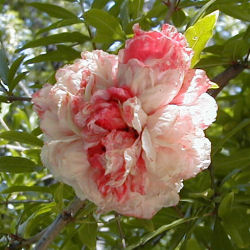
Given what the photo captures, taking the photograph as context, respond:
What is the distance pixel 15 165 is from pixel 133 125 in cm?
65

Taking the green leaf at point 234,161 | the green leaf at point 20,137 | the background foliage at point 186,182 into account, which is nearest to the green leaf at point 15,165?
the background foliage at point 186,182

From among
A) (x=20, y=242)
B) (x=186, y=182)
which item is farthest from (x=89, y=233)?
(x=186, y=182)

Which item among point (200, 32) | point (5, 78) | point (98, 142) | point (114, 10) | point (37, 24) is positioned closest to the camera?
point (98, 142)

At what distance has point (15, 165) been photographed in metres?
1.39

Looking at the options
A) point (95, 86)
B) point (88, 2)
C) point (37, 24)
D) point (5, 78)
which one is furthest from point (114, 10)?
point (37, 24)

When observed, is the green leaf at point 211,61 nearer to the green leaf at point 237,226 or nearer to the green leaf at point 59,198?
the green leaf at point 237,226

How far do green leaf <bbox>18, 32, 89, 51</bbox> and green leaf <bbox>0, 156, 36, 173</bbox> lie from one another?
33 centimetres

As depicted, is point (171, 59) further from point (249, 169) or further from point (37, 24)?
point (37, 24)

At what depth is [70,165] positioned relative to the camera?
2.91 feet

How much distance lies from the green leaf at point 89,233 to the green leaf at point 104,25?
0.47 meters

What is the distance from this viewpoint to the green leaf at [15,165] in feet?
4.49

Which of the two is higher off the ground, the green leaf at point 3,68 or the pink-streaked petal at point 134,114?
the pink-streaked petal at point 134,114

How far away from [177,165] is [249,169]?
69 cm

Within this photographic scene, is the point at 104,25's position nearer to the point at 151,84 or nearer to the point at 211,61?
the point at 211,61
